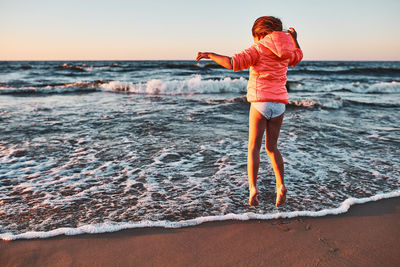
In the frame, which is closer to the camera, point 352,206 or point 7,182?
point 352,206

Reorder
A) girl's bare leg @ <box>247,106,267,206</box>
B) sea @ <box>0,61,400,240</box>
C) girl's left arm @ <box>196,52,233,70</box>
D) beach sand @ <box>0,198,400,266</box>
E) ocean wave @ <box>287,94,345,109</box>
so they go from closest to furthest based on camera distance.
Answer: beach sand @ <box>0,198,400,266</box> → girl's left arm @ <box>196,52,233,70</box> → girl's bare leg @ <box>247,106,267,206</box> → sea @ <box>0,61,400,240</box> → ocean wave @ <box>287,94,345,109</box>

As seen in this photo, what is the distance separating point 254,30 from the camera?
8.46 ft

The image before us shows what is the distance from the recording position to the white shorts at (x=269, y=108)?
2.51 metres

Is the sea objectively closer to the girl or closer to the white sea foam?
the white sea foam

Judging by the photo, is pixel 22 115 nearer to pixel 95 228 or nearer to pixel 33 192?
pixel 33 192

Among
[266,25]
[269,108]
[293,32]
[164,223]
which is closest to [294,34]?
[293,32]

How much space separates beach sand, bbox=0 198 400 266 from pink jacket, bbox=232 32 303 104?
1161 mm

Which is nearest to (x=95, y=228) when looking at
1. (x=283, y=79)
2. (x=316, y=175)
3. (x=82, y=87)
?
(x=283, y=79)

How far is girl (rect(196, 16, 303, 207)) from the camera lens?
237 cm

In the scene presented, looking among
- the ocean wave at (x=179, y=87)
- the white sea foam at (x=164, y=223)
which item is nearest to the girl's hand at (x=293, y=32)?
the white sea foam at (x=164, y=223)

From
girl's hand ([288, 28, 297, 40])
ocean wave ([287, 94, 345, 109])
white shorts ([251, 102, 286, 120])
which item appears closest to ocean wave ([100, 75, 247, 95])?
ocean wave ([287, 94, 345, 109])

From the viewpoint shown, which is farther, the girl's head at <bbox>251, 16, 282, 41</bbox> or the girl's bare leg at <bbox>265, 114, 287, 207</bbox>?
the girl's bare leg at <bbox>265, 114, 287, 207</bbox>

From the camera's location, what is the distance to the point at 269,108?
2512 mm

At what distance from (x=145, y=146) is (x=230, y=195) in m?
2.33
